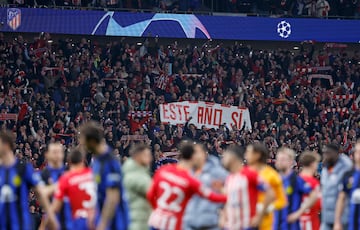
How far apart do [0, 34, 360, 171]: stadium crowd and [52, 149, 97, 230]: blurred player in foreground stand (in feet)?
49.5

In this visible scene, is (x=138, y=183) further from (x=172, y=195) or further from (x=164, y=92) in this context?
(x=164, y=92)

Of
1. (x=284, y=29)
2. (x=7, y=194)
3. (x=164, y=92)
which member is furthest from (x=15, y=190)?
(x=284, y=29)

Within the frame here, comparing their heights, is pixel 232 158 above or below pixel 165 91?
above

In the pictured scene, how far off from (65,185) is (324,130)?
22.6m

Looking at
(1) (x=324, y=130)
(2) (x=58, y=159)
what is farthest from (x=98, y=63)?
(2) (x=58, y=159)

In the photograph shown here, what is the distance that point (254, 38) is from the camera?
1475 inches

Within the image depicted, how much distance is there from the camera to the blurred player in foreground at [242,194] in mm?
12336

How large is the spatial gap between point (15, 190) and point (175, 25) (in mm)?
23967

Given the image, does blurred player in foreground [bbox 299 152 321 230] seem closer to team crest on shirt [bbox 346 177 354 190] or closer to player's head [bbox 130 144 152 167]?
team crest on shirt [bbox 346 177 354 190]

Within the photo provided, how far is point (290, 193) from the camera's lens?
14367 mm

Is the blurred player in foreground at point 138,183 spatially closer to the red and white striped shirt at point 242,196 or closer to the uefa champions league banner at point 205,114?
the red and white striped shirt at point 242,196

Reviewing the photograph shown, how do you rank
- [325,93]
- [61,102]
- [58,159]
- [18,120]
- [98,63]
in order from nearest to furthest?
[58,159] → [18,120] → [61,102] → [98,63] → [325,93]

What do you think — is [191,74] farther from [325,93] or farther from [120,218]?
[120,218]

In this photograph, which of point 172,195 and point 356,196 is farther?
point 356,196
